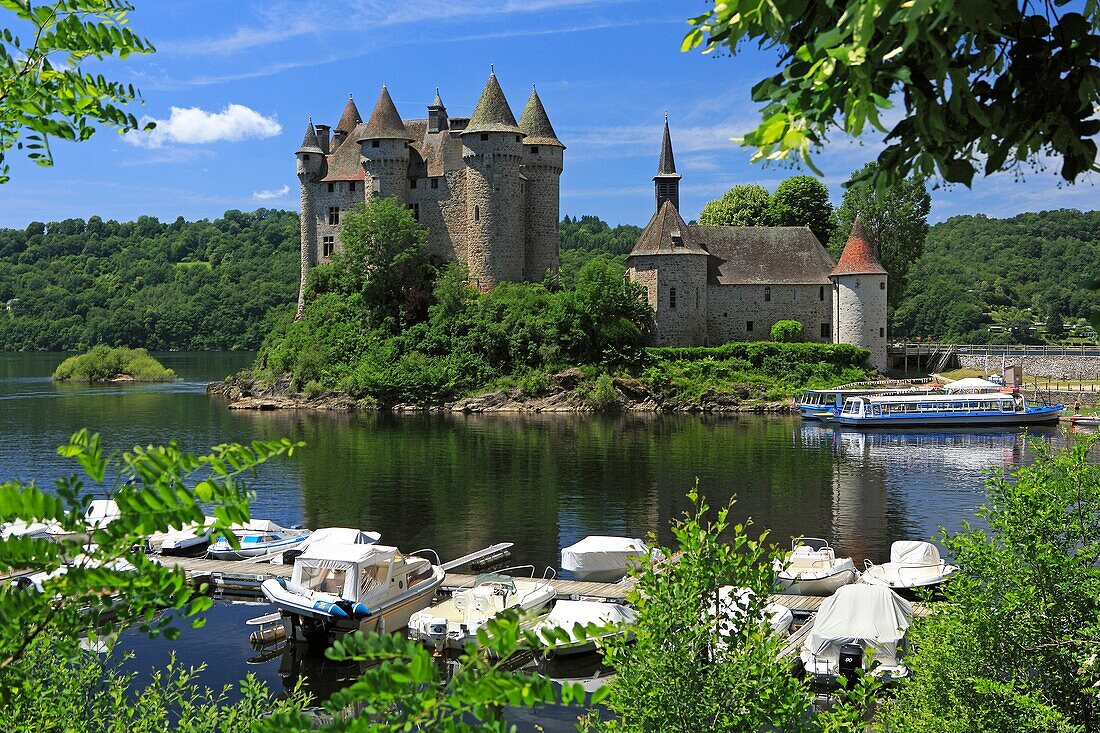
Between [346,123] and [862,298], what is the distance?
131ft

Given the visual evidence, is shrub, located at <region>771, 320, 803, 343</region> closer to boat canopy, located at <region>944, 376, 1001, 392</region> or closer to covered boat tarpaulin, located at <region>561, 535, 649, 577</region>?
boat canopy, located at <region>944, 376, 1001, 392</region>

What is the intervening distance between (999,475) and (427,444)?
1424 inches

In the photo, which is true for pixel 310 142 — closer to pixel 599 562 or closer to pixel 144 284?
pixel 599 562

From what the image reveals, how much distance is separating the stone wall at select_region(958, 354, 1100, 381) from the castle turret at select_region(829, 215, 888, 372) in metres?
8.72

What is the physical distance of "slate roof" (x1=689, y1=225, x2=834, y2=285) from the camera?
66875 mm

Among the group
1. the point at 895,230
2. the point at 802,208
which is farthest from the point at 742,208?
the point at 895,230

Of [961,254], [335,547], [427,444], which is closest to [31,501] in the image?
[335,547]

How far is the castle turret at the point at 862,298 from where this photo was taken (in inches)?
2501

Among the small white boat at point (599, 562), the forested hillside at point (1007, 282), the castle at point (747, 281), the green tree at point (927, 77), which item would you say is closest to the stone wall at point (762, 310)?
the castle at point (747, 281)

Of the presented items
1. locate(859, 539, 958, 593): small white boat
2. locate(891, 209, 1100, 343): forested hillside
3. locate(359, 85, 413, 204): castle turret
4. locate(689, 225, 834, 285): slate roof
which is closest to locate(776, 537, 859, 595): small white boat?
locate(859, 539, 958, 593): small white boat

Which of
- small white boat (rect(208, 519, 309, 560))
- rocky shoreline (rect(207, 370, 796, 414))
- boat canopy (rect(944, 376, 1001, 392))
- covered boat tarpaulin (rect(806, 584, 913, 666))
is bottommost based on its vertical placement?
small white boat (rect(208, 519, 309, 560))

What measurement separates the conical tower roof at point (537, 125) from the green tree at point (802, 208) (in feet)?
66.2

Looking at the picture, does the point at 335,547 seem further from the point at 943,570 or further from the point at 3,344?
the point at 3,344

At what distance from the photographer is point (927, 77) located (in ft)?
12.4
